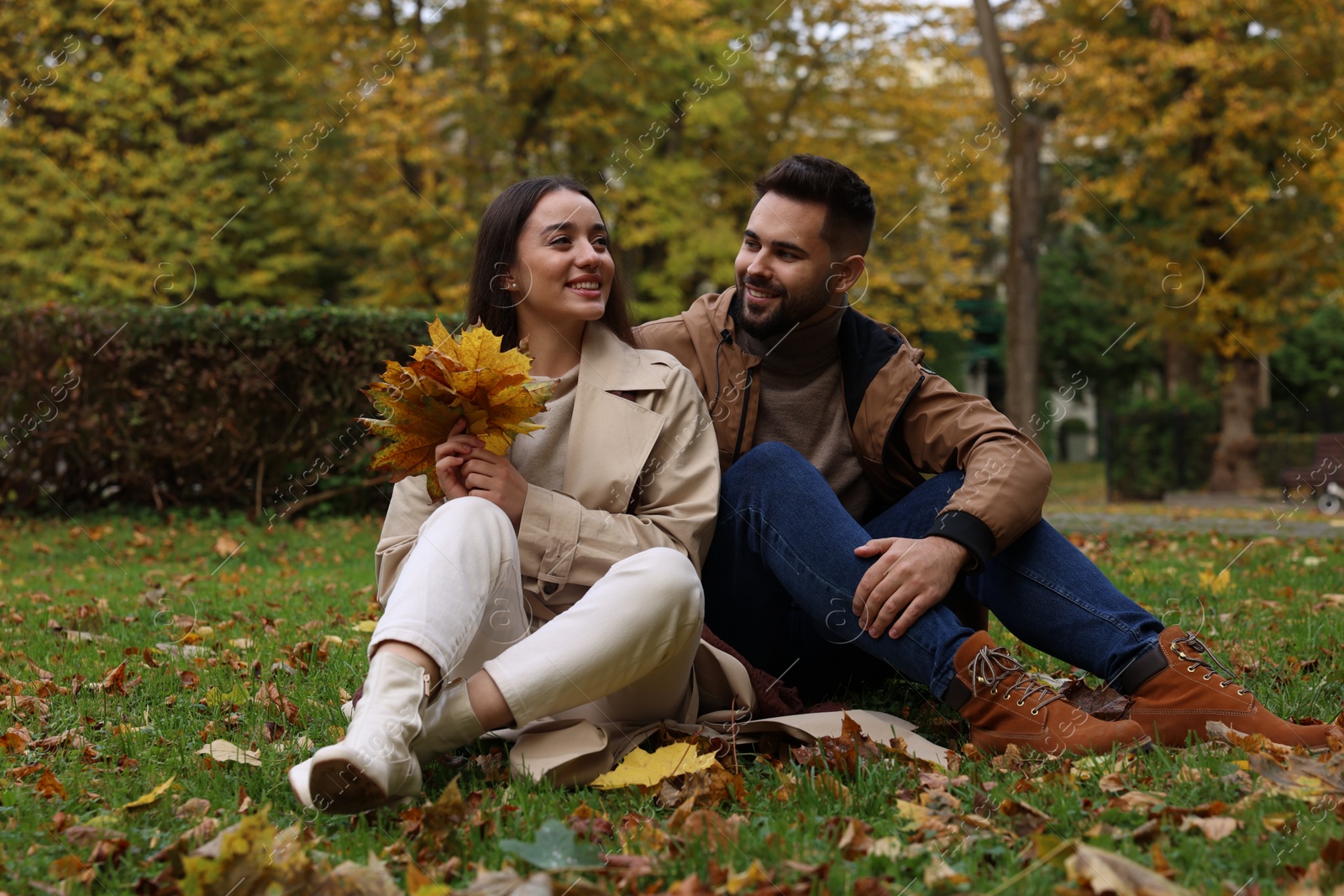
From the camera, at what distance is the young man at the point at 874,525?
2734 millimetres

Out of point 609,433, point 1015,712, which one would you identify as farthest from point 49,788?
point 1015,712

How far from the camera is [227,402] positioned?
912 cm

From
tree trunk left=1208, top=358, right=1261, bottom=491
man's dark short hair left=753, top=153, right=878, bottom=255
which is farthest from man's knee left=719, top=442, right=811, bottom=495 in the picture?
tree trunk left=1208, top=358, right=1261, bottom=491

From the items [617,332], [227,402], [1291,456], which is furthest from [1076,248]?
[617,332]

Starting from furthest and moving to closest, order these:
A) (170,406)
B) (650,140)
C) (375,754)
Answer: (650,140), (170,406), (375,754)

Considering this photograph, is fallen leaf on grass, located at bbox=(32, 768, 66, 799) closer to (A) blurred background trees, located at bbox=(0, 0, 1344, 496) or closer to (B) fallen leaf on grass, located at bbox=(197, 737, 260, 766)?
(B) fallen leaf on grass, located at bbox=(197, 737, 260, 766)

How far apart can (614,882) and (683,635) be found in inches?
29.2

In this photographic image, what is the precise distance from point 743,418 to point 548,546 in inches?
32.2

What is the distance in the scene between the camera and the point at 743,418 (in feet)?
11.3

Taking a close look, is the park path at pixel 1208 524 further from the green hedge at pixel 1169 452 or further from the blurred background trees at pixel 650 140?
the green hedge at pixel 1169 452

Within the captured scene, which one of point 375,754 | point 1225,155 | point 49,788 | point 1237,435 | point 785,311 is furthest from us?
point 1237,435

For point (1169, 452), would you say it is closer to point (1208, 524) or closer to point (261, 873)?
point (1208, 524)

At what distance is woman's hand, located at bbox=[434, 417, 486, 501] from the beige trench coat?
15 centimetres

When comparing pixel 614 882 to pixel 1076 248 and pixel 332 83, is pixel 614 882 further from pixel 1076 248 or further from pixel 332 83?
pixel 1076 248
